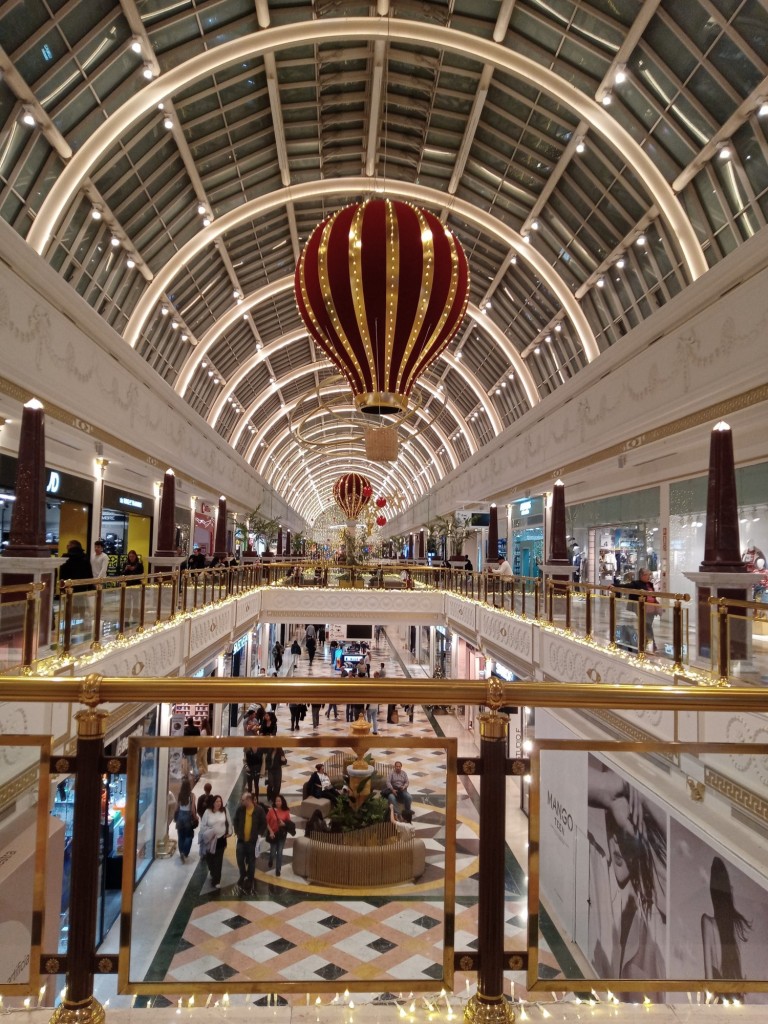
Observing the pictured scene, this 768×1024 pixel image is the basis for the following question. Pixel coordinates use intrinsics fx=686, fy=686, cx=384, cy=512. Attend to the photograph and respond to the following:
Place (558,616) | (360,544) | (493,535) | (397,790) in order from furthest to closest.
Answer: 1. (360,544)
2. (493,535)
3. (558,616)
4. (397,790)

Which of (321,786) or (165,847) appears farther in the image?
(321,786)

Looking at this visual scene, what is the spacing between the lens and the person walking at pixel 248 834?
1771mm

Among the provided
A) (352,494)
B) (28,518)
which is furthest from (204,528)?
(28,518)

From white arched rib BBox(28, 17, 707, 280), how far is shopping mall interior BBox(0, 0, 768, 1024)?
2.5 inches

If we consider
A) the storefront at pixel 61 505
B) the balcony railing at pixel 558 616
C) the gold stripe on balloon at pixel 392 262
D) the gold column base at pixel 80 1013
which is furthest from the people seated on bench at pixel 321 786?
the storefront at pixel 61 505

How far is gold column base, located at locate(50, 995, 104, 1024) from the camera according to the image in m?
1.74

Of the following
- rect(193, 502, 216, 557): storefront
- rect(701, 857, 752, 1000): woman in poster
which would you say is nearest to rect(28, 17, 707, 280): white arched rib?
rect(701, 857, 752, 1000): woman in poster

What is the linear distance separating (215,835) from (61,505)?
554 inches

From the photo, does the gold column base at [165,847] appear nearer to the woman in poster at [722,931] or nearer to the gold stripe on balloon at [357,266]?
the woman in poster at [722,931]

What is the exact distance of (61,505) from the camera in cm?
1434

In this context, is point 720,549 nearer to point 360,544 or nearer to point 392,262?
point 392,262

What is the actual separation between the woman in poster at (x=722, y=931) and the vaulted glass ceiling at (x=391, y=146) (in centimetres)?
778

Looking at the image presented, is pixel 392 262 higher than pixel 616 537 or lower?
higher

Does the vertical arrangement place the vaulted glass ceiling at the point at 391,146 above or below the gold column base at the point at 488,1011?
above
